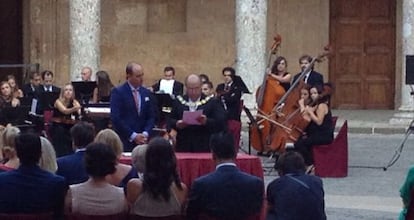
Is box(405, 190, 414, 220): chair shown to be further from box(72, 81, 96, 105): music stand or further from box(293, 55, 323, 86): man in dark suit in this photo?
box(293, 55, 323, 86): man in dark suit

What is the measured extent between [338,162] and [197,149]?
3.66 m

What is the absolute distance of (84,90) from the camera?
1769 cm

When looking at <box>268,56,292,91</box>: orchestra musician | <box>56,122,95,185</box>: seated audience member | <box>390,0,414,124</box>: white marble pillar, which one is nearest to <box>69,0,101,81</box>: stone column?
<box>268,56,292,91</box>: orchestra musician

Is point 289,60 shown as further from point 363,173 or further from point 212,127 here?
point 212,127

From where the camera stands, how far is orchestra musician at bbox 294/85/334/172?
17.2m

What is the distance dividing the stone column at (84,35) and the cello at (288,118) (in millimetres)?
6149

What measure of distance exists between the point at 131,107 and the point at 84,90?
14.2 feet

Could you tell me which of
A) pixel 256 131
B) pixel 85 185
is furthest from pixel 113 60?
pixel 85 185

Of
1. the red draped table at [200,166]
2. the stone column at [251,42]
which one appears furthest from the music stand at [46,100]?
the stone column at [251,42]

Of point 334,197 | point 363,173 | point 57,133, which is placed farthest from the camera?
point 363,173

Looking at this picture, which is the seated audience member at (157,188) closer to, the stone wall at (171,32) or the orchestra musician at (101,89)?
the orchestra musician at (101,89)

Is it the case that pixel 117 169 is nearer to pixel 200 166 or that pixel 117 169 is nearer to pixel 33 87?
pixel 200 166

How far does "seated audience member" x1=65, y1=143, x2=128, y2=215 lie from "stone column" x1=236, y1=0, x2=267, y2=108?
15.0m

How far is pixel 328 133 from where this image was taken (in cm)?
1730
